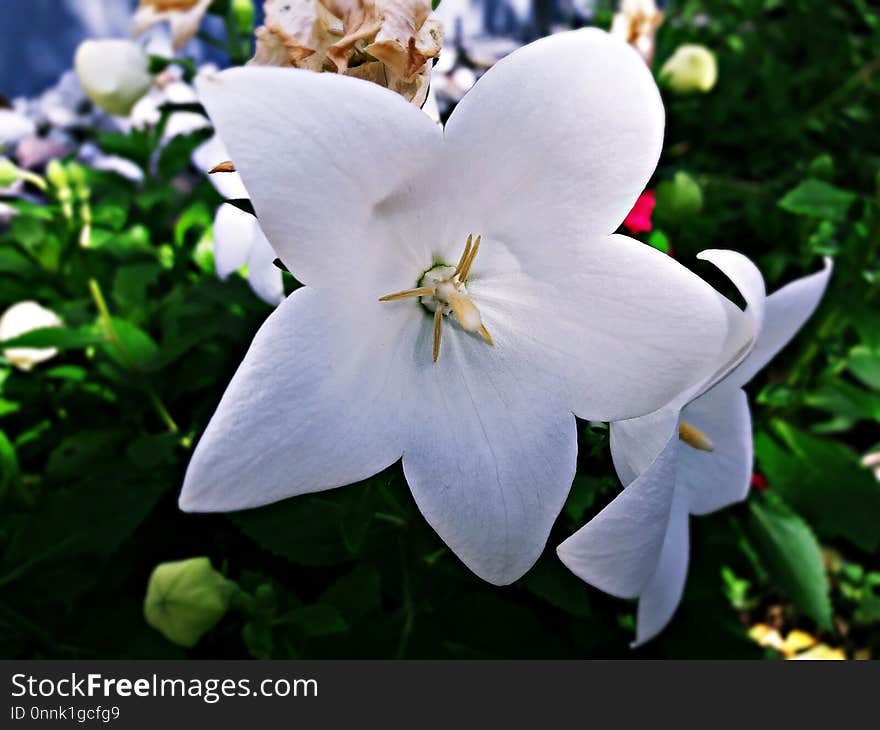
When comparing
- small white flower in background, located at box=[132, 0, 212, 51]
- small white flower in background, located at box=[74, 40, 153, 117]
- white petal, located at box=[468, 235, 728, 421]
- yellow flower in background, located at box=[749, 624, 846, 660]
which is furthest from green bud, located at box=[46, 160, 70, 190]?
yellow flower in background, located at box=[749, 624, 846, 660]

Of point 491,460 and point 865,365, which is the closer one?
point 491,460

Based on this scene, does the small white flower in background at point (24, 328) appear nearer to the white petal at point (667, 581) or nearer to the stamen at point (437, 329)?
the stamen at point (437, 329)

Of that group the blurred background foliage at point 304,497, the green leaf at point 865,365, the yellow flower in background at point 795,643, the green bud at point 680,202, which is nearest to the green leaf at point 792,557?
the blurred background foliage at point 304,497

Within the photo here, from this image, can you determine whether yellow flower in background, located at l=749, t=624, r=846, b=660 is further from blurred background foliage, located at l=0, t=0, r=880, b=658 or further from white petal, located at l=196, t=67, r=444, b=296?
white petal, located at l=196, t=67, r=444, b=296

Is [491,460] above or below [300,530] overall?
above

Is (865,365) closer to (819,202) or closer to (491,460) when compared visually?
(819,202)

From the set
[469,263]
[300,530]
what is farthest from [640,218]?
[300,530]
